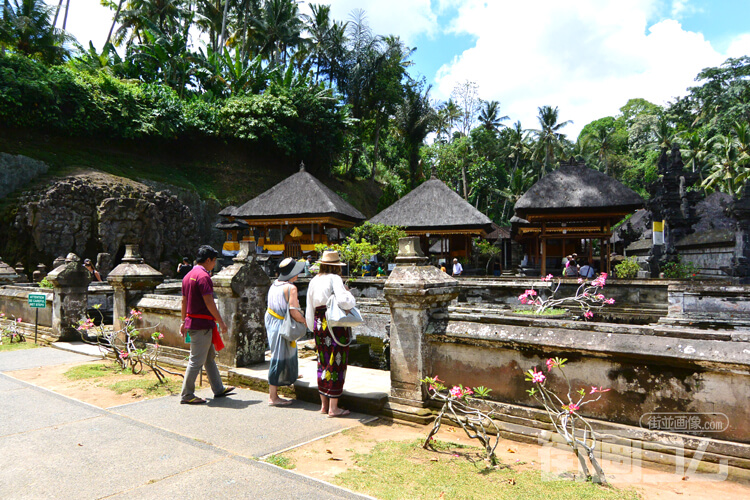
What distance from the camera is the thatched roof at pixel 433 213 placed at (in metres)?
20.6

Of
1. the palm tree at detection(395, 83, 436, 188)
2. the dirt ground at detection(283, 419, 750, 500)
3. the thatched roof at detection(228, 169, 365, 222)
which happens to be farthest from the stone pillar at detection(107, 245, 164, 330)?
the palm tree at detection(395, 83, 436, 188)

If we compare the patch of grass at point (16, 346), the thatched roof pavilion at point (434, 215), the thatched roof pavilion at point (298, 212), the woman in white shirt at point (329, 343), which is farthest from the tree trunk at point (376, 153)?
the woman in white shirt at point (329, 343)

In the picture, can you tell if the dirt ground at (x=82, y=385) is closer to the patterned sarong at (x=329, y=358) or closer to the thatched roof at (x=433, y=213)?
the patterned sarong at (x=329, y=358)

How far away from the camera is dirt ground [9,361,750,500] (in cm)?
297

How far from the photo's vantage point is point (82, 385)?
5.99 m

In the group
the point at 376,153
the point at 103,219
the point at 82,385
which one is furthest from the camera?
the point at 376,153

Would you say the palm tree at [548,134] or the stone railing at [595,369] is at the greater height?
the palm tree at [548,134]

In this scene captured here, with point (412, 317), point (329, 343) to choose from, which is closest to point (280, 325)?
point (329, 343)

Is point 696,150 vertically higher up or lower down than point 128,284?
higher up

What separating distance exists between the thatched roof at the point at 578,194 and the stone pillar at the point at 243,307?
12.6m

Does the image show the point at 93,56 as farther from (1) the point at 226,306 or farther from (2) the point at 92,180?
(1) the point at 226,306

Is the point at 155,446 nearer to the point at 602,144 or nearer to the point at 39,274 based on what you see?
the point at 39,274

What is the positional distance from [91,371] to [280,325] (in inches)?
148

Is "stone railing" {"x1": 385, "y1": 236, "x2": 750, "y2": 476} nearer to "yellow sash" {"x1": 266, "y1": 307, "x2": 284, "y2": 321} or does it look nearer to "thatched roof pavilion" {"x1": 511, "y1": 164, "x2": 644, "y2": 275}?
"yellow sash" {"x1": 266, "y1": 307, "x2": 284, "y2": 321}
